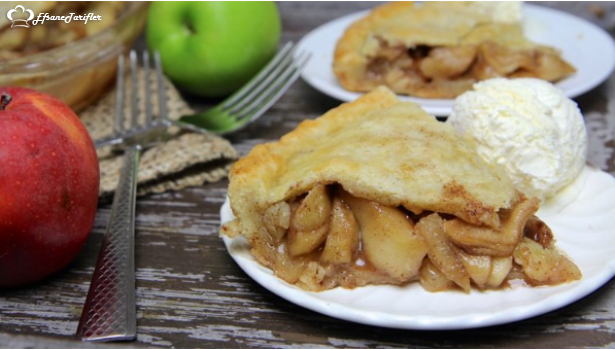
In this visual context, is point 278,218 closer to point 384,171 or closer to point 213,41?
point 384,171

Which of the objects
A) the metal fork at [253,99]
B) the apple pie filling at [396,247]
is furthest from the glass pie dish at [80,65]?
the apple pie filling at [396,247]

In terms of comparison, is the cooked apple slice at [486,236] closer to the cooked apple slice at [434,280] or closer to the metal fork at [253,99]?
the cooked apple slice at [434,280]

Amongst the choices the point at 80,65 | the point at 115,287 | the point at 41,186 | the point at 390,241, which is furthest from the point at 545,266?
the point at 80,65

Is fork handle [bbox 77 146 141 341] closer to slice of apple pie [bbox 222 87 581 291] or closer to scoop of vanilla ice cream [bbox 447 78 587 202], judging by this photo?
slice of apple pie [bbox 222 87 581 291]

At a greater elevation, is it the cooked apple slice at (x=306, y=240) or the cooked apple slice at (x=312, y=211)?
the cooked apple slice at (x=312, y=211)

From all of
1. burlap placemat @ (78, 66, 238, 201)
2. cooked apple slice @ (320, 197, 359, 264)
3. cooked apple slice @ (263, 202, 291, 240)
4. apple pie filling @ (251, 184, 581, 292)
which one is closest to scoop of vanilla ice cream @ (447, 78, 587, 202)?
apple pie filling @ (251, 184, 581, 292)

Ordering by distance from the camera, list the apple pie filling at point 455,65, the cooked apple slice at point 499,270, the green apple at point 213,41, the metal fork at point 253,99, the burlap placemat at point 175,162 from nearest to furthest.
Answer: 1. the cooked apple slice at point 499,270
2. the burlap placemat at point 175,162
3. the metal fork at point 253,99
4. the apple pie filling at point 455,65
5. the green apple at point 213,41

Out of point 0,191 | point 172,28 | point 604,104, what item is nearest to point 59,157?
point 0,191
